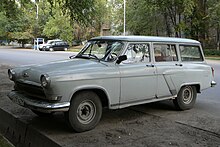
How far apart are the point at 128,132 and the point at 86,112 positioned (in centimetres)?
82

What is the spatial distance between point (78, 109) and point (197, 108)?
3.49 meters

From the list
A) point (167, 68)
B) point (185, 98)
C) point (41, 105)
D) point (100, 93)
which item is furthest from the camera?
point (185, 98)

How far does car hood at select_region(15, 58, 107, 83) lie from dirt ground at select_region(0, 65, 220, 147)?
38.9 inches

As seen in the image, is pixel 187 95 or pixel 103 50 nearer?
pixel 103 50

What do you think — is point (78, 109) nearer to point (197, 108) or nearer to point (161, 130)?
point (161, 130)

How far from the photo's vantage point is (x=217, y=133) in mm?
5492

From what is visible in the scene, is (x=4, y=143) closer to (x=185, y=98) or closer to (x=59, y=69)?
(x=59, y=69)

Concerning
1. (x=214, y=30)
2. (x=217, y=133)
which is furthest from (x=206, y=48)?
(x=217, y=133)

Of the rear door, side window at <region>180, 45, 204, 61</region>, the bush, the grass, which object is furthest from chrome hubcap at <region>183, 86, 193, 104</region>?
the bush

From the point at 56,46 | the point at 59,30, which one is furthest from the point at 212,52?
the point at 59,30

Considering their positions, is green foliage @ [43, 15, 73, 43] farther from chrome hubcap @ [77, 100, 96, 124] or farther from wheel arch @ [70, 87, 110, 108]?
chrome hubcap @ [77, 100, 96, 124]

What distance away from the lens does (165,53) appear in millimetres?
6973

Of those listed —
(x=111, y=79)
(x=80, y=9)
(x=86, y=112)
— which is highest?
(x=80, y=9)

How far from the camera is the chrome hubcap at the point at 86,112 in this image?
5500 millimetres
